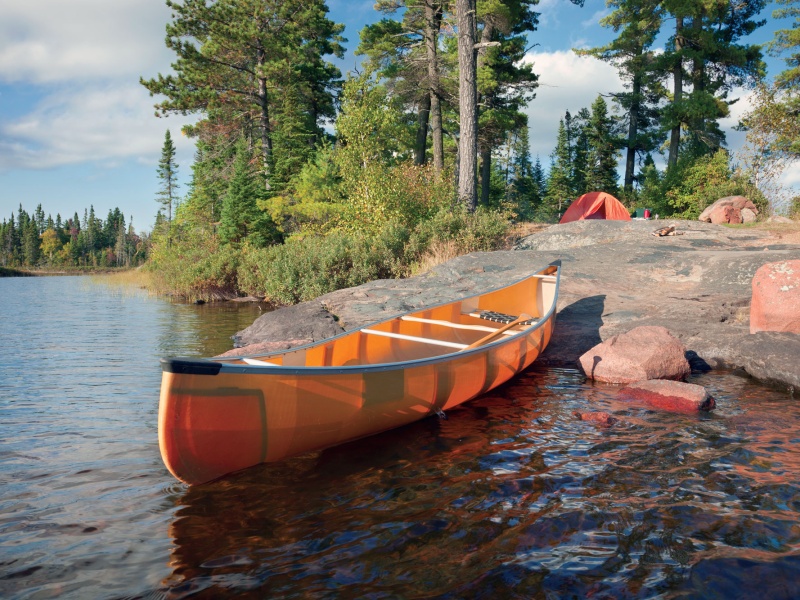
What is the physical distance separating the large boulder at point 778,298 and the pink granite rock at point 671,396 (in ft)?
8.23

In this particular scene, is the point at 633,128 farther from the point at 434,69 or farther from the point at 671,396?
the point at 671,396

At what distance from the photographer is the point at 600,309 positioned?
30.0ft

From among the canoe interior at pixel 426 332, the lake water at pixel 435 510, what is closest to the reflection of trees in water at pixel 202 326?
the lake water at pixel 435 510

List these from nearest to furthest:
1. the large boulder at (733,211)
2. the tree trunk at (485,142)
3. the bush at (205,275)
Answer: the large boulder at (733,211) → the bush at (205,275) → the tree trunk at (485,142)

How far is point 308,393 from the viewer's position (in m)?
3.99

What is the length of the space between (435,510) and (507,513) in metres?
0.48

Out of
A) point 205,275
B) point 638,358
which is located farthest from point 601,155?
point 638,358

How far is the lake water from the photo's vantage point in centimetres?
280

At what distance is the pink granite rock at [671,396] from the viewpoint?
224 inches

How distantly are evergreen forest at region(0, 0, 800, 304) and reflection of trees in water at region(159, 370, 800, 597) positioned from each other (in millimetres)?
8655

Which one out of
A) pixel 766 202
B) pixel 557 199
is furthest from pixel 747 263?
pixel 557 199

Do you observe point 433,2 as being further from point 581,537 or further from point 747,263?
point 581,537

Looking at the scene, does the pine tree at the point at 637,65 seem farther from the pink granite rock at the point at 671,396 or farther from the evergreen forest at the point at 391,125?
the pink granite rock at the point at 671,396

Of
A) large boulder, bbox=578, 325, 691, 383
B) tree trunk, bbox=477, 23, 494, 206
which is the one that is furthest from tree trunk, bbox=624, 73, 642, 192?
large boulder, bbox=578, 325, 691, 383
